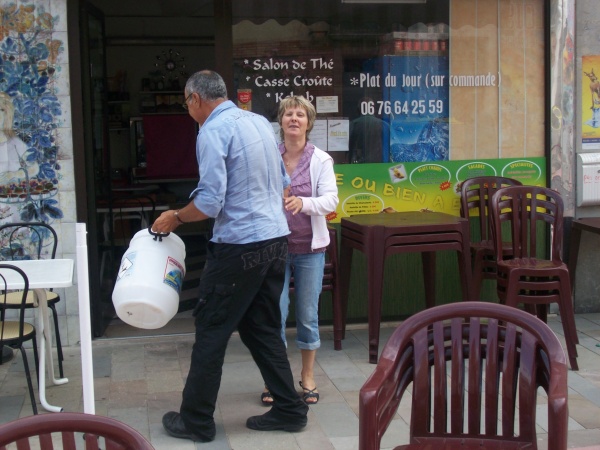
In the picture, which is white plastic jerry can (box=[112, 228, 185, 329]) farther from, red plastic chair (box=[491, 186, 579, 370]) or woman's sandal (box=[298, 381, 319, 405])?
red plastic chair (box=[491, 186, 579, 370])

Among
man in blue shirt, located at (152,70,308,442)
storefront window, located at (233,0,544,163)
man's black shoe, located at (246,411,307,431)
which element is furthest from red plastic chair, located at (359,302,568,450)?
storefront window, located at (233,0,544,163)

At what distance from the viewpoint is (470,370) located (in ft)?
10.1

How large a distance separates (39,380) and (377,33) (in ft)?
11.2

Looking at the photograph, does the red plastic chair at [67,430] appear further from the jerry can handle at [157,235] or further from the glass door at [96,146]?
A: the glass door at [96,146]

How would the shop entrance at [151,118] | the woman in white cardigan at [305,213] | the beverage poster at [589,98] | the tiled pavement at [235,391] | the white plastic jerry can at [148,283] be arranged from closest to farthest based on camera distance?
the white plastic jerry can at [148,283], the tiled pavement at [235,391], the woman in white cardigan at [305,213], the beverage poster at [589,98], the shop entrance at [151,118]

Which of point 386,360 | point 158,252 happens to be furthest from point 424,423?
point 158,252

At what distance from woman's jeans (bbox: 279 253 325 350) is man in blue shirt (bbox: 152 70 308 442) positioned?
375 millimetres

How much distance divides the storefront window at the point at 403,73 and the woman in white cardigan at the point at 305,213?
5.14 ft

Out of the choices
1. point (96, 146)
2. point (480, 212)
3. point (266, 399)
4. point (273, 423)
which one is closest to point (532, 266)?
point (480, 212)

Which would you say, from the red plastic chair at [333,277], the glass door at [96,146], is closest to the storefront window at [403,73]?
the red plastic chair at [333,277]

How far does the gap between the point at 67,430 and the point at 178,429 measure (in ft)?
6.85

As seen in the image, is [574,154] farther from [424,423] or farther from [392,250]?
[424,423]

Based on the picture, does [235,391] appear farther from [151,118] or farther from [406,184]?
[151,118]

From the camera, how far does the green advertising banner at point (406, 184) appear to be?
20.6ft
